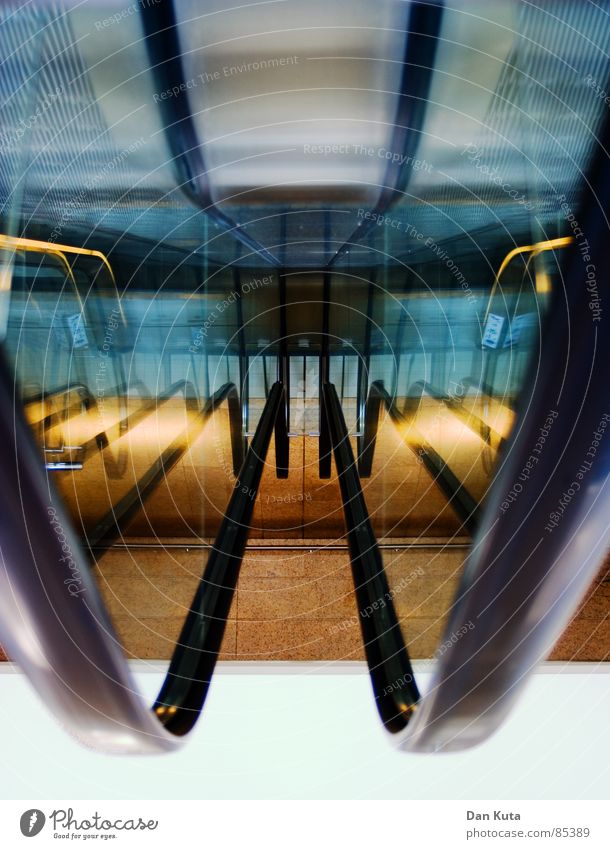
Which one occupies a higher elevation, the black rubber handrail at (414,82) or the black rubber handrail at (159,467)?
the black rubber handrail at (414,82)

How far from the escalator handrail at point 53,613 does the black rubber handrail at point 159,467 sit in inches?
25.1

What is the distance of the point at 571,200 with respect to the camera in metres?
0.47

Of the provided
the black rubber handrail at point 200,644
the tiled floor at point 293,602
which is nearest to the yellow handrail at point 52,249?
the tiled floor at point 293,602

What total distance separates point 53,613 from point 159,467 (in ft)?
4.18

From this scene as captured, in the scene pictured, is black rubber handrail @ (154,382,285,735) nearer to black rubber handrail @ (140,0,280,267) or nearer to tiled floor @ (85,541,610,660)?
tiled floor @ (85,541,610,660)

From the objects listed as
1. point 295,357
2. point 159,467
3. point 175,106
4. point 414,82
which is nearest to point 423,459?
point 159,467

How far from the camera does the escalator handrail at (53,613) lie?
0.42 metres

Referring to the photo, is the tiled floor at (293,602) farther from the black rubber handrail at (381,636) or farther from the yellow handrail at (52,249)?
the yellow handrail at (52,249)

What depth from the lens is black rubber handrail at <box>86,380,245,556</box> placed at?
4.37 ft

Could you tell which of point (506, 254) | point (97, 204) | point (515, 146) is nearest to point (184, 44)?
point (515, 146)

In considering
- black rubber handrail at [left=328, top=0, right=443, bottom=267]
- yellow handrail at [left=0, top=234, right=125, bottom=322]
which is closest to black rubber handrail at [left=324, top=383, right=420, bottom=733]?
black rubber handrail at [left=328, top=0, right=443, bottom=267]

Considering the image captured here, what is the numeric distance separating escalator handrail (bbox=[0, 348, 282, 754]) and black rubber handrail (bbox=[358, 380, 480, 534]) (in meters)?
0.48

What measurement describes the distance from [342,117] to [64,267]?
3.08 ft

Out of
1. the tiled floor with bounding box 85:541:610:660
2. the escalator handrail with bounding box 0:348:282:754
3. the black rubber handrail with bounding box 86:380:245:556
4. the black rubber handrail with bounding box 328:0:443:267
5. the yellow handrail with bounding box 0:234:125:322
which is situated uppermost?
the black rubber handrail with bounding box 328:0:443:267
